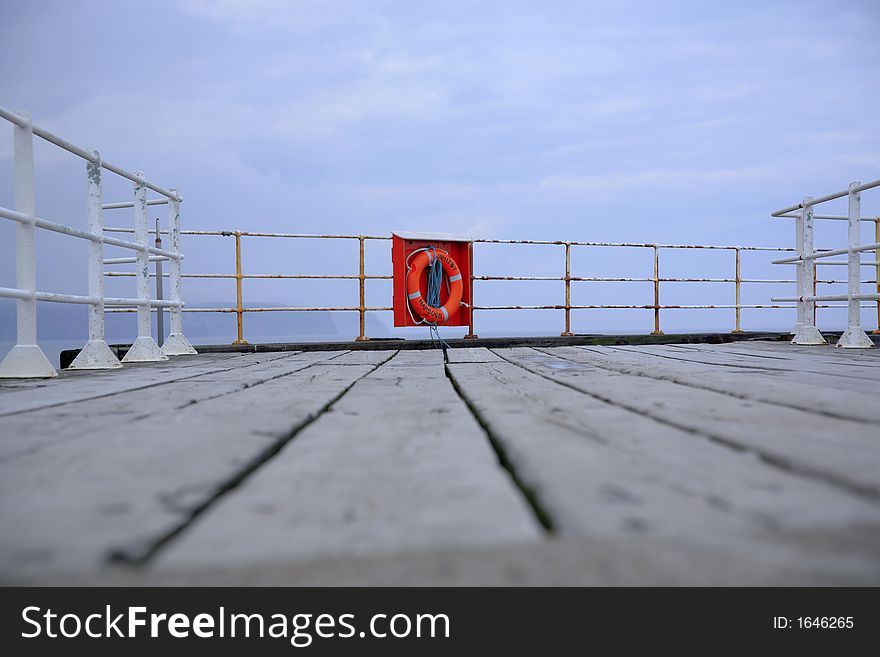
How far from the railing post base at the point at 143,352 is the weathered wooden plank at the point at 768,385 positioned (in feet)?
7.38

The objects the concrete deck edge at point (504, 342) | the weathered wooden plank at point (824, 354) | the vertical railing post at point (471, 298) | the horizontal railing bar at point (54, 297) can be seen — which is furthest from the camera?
the vertical railing post at point (471, 298)

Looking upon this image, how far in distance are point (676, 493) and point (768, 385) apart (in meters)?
0.97

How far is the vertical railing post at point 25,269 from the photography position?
2.05 metres

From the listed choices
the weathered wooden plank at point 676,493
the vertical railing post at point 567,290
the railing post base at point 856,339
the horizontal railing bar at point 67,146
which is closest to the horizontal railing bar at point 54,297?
the horizontal railing bar at point 67,146

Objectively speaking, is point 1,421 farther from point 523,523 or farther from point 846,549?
point 846,549

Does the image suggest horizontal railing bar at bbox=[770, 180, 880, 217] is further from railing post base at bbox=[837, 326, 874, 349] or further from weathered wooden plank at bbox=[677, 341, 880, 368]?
weathered wooden plank at bbox=[677, 341, 880, 368]

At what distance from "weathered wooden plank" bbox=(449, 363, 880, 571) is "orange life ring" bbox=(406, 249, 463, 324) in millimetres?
4294

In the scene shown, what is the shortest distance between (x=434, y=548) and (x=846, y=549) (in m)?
0.31

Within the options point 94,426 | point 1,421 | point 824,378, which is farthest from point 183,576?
point 824,378

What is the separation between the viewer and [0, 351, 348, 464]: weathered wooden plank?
834 mm

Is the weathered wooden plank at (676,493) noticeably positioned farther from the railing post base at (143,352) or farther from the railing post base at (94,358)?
the railing post base at (143,352)

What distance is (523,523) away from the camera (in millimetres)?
469

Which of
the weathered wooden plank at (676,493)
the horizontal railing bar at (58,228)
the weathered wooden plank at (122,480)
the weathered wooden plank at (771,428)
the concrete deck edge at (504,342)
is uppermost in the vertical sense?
the horizontal railing bar at (58,228)

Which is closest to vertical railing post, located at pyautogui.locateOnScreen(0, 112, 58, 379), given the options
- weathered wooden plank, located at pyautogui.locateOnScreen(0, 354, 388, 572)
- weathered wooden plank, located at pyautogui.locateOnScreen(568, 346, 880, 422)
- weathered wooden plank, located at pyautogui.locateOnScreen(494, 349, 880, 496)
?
weathered wooden plank, located at pyautogui.locateOnScreen(0, 354, 388, 572)
